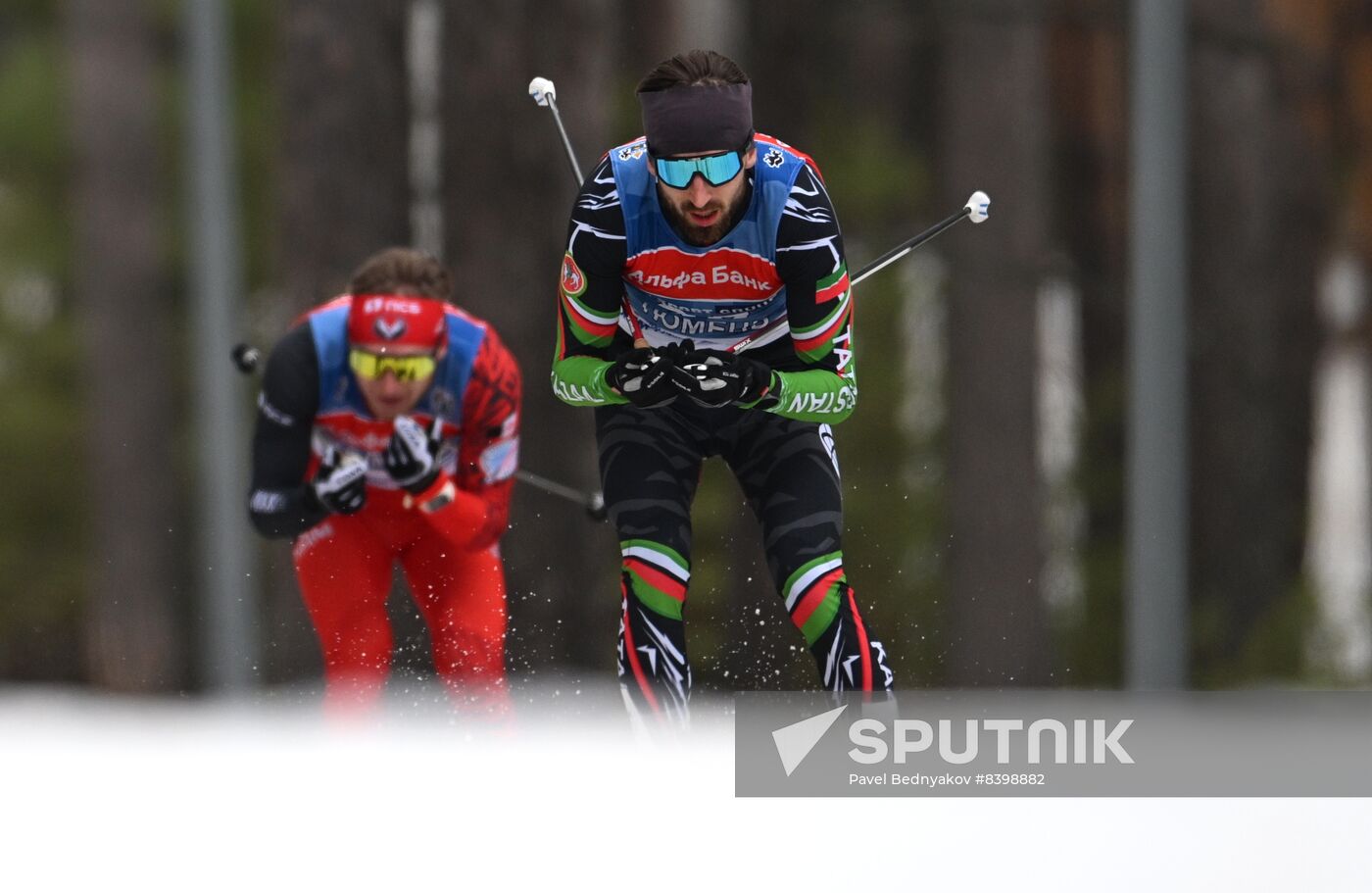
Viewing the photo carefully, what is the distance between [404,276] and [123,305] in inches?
449

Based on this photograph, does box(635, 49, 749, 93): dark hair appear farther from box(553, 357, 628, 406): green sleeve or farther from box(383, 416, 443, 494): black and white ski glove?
box(383, 416, 443, 494): black and white ski glove

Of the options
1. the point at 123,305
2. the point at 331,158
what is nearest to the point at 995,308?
the point at 331,158

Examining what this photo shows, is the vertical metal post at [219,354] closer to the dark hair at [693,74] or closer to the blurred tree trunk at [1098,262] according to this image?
the dark hair at [693,74]

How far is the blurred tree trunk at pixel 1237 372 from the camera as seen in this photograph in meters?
12.8

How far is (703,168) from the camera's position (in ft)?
14.5

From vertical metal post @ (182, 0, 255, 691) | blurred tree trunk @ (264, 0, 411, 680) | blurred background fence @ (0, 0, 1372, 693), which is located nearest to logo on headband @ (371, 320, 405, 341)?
blurred background fence @ (0, 0, 1372, 693)

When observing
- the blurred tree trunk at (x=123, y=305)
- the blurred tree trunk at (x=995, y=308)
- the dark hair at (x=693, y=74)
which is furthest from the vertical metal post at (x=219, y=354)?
the blurred tree trunk at (x=123, y=305)

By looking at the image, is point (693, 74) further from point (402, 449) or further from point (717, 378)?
point (402, 449)

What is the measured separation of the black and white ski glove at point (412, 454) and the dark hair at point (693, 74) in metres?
1.44

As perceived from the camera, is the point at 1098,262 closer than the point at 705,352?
No

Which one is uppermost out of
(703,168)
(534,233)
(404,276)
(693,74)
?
(693,74)

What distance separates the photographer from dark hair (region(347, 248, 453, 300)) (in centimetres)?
571

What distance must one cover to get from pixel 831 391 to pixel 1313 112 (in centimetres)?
1338

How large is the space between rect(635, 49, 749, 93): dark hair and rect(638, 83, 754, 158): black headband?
0.5 inches
